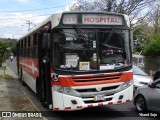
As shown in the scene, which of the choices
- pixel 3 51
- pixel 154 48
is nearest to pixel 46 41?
pixel 154 48

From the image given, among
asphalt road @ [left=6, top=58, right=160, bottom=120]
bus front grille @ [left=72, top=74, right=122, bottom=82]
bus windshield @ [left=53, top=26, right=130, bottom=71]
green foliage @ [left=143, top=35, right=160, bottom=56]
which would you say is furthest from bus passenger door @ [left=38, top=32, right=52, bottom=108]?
green foliage @ [left=143, top=35, right=160, bottom=56]

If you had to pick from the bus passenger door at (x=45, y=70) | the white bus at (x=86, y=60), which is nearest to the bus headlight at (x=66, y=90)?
the white bus at (x=86, y=60)

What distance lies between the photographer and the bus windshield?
8.99 meters

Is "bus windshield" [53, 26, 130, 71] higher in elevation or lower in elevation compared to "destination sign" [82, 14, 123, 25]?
lower

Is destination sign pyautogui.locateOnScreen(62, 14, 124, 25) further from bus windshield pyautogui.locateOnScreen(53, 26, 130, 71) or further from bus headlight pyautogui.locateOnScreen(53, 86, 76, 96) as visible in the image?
bus headlight pyautogui.locateOnScreen(53, 86, 76, 96)

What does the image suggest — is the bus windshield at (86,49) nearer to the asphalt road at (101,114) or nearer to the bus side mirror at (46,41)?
the bus side mirror at (46,41)

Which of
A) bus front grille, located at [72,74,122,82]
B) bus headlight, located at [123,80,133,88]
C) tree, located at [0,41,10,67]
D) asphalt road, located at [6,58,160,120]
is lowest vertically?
asphalt road, located at [6,58,160,120]

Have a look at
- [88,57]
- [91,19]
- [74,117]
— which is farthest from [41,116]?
[91,19]

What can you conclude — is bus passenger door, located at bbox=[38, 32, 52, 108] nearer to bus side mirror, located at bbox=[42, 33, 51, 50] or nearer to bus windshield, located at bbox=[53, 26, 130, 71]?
bus side mirror, located at bbox=[42, 33, 51, 50]

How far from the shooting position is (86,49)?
9.15 metres

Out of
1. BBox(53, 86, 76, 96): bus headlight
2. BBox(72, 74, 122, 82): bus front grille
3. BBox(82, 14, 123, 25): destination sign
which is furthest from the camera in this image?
BBox(82, 14, 123, 25): destination sign

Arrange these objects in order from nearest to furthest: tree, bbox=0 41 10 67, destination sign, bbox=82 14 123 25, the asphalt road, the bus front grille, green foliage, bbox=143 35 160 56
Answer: the bus front grille, destination sign, bbox=82 14 123 25, the asphalt road, green foliage, bbox=143 35 160 56, tree, bbox=0 41 10 67

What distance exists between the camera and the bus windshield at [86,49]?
899 cm

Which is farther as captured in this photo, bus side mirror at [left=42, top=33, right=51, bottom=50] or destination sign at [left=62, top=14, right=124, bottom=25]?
destination sign at [left=62, top=14, right=124, bottom=25]
